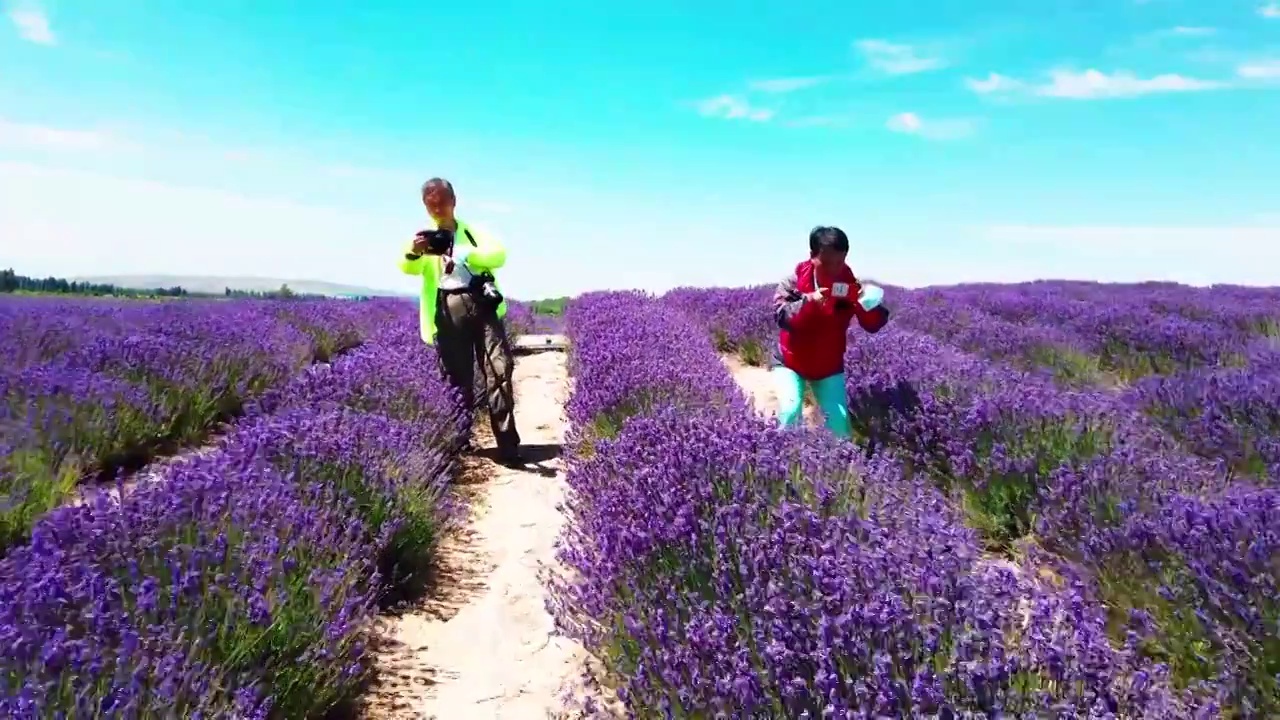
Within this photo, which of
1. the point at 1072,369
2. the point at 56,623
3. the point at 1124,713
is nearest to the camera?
the point at 1124,713

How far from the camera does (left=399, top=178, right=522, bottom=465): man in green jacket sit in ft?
15.5

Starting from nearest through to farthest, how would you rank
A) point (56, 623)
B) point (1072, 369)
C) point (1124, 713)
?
point (1124, 713) → point (56, 623) → point (1072, 369)

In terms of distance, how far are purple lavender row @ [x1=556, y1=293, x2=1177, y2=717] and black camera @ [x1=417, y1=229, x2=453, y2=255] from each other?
2134 mm

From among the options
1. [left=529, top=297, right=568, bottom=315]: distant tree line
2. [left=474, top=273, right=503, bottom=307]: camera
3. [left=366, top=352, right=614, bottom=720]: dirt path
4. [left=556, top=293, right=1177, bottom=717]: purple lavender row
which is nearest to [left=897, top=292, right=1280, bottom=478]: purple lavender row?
[left=556, top=293, right=1177, bottom=717]: purple lavender row

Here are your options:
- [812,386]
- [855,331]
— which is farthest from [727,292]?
[812,386]

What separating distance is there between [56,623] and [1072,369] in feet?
22.1

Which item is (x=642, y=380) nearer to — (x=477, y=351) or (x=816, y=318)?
(x=816, y=318)

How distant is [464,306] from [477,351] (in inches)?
13.1

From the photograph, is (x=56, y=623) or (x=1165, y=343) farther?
(x=1165, y=343)

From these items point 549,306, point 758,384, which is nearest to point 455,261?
point 758,384

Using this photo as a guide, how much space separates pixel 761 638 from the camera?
1.60 m

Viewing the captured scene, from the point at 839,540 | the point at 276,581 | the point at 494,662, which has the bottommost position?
the point at 494,662

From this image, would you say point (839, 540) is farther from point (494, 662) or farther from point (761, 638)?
point (494, 662)

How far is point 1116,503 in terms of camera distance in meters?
2.77
